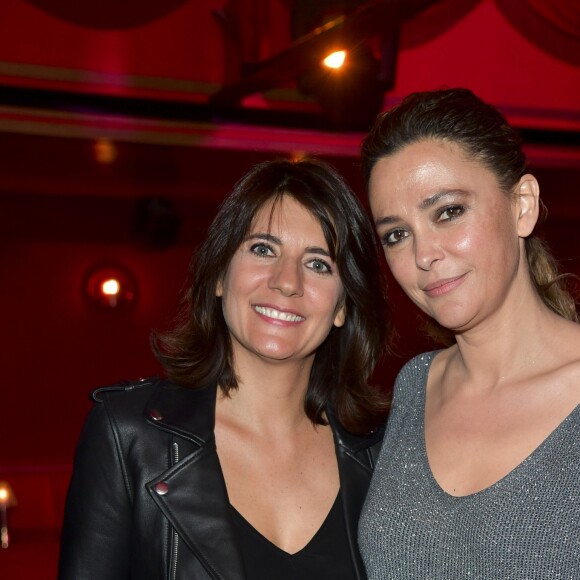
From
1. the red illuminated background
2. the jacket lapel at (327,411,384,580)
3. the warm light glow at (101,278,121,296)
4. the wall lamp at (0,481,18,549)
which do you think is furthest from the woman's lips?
the warm light glow at (101,278,121,296)

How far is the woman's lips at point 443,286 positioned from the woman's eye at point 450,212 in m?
0.12

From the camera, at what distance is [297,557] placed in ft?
6.95

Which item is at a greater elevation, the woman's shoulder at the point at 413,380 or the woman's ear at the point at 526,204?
the woman's ear at the point at 526,204

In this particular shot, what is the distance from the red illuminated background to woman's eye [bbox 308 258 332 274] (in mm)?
3468

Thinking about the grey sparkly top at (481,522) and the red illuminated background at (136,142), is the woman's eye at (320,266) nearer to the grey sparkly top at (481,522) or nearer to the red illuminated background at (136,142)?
the grey sparkly top at (481,522)

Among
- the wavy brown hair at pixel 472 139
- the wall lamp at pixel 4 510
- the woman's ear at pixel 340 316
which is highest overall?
the wavy brown hair at pixel 472 139

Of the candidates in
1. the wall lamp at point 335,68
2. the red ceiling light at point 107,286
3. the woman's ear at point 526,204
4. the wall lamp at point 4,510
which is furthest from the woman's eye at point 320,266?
the red ceiling light at point 107,286

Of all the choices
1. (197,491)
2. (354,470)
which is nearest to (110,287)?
(354,470)

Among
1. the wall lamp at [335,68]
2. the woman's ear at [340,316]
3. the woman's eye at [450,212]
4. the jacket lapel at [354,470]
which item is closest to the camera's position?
the woman's eye at [450,212]

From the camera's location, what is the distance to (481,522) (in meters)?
1.76

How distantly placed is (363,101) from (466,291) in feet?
12.2

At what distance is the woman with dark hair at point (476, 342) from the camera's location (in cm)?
175

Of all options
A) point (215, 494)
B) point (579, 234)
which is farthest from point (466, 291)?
point (579, 234)

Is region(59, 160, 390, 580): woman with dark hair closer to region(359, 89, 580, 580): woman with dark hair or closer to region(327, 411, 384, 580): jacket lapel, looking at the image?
region(327, 411, 384, 580): jacket lapel
